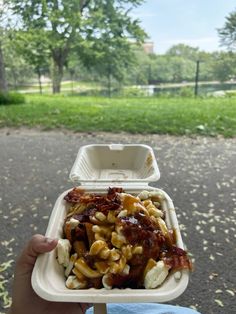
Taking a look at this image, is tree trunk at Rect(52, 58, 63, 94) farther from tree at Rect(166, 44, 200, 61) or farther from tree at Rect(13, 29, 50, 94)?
tree at Rect(166, 44, 200, 61)

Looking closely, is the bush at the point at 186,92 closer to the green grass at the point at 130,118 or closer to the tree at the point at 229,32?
the tree at the point at 229,32

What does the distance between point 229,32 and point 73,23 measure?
3.39m

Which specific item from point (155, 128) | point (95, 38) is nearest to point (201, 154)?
point (155, 128)

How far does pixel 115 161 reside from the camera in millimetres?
1258

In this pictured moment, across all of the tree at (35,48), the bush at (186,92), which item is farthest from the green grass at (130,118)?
the tree at (35,48)

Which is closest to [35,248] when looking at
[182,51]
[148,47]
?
[182,51]

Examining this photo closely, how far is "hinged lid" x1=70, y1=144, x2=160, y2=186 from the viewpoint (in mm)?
1131

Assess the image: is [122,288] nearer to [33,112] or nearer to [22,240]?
[22,240]

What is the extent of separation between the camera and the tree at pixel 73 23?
744cm

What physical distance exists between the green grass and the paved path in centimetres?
20

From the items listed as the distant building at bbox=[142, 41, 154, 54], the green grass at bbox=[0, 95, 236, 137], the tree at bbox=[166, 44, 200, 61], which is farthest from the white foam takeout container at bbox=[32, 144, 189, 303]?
the distant building at bbox=[142, 41, 154, 54]

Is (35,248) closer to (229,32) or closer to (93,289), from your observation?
(93,289)

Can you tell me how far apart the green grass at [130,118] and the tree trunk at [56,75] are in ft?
19.1

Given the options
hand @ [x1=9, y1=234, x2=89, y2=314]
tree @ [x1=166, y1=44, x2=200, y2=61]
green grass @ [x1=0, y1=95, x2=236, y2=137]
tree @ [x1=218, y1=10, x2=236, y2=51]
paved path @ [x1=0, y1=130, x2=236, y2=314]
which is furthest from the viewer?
tree @ [x1=166, y1=44, x2=200, y2=61]
